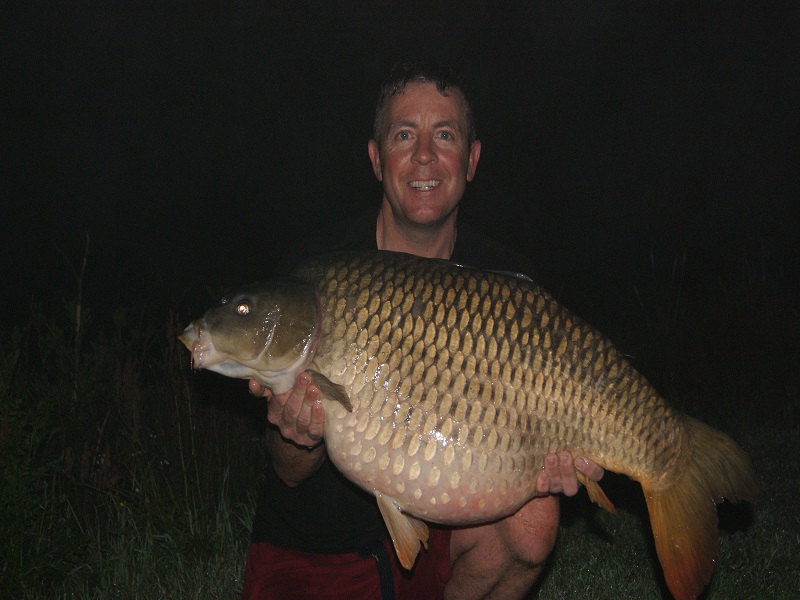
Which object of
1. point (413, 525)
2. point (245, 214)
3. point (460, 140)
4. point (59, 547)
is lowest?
point (245, 214)

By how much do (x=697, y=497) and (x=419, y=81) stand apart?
1.24 meters

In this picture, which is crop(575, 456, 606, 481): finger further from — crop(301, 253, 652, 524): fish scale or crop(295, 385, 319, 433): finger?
crop(295, 385, 319, 433): finger

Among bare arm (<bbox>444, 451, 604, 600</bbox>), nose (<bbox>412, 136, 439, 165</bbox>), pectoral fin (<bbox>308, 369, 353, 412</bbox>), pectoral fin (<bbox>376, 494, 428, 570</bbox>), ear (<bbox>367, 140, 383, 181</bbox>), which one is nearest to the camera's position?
pectoral fin (<bbox>308, 369, 353, 412</bbox>)

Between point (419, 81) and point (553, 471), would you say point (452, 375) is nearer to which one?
point (553, 471)

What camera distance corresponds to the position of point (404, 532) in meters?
1.52

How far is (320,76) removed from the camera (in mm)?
19719


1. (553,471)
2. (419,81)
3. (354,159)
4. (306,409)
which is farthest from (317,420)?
(354,159)

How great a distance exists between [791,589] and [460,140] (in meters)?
1.55

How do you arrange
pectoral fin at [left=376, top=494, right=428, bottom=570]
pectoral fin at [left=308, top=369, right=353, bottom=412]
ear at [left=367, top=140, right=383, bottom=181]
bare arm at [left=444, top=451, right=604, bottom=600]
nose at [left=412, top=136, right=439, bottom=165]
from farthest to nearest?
1. ear at [left=367, top=140, right=383, bottom=181]
2. nose at [left=412, top=136, right=439, bottom=165]
3. bare arm at [left=444, top=451, right=604, bottom=600]
4. pectoral fin at [left=376, top=494, right=428, bottom=570]
5. pectoral fin at [left=308, top=369, right=353, bottom=412]

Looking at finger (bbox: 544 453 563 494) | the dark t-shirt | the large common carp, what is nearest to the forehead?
the dark t-shirt

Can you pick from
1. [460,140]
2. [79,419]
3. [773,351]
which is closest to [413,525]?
[460,140]

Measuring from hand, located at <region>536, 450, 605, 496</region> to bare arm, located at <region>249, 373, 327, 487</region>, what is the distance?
18.0 inches

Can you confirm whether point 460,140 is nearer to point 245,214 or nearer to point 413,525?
point 413,525

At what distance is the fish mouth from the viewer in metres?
1.43
